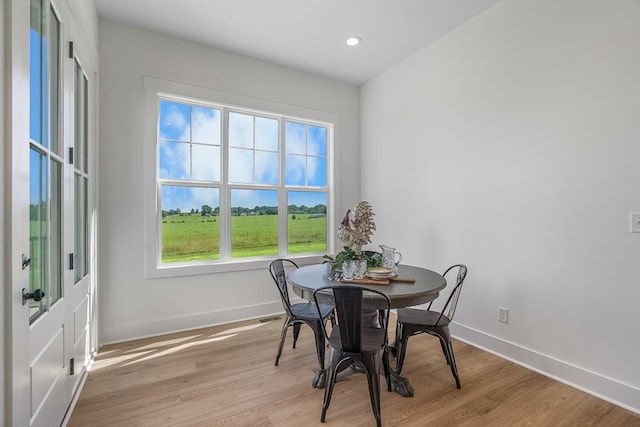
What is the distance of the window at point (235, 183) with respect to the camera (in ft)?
10.6

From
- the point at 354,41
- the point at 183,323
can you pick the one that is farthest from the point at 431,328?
the point at 354,41

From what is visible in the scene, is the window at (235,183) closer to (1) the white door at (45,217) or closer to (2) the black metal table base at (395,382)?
(1) the white door at (45,217)

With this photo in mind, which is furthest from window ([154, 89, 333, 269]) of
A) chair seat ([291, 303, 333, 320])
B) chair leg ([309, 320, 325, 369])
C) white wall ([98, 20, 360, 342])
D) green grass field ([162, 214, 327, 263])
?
chair leg ([309, 320, 325, 369])

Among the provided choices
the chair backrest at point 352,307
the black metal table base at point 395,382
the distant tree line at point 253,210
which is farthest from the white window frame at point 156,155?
the chair backrest at point 352,307

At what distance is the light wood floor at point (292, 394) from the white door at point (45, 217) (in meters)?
0.36

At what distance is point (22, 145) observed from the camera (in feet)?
3.89

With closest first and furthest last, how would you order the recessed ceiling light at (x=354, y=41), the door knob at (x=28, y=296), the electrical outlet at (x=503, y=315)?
the door knob at (x=28, y=296), the electrical outlet at (x=503, y=315), the recessed ceiling light at (x=354, y=41)

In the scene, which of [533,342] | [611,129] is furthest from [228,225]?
[611,129]

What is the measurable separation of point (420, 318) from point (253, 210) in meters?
2.26

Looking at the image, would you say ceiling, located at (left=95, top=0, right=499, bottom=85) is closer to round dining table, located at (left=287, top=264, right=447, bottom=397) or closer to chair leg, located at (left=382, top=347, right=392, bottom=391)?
round dining table, located at (left=287, top=264, right=447, bottom=397)

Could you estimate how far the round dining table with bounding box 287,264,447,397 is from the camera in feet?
6.24

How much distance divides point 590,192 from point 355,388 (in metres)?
2.15

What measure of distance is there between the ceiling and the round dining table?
2.33m

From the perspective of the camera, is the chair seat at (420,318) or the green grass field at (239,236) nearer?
the chair seat at (420,318)
